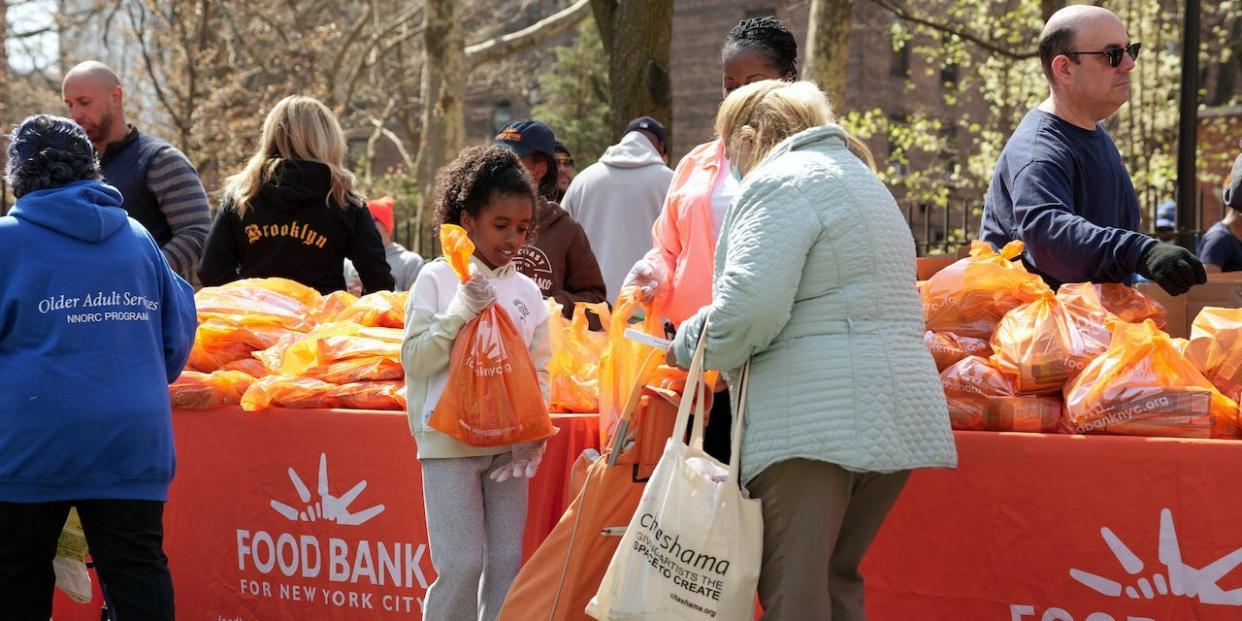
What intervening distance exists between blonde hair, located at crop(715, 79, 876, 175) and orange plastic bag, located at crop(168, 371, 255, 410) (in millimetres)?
2494

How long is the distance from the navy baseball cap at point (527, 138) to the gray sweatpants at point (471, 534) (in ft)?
6.36

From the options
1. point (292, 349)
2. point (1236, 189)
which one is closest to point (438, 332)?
point (292, 349)

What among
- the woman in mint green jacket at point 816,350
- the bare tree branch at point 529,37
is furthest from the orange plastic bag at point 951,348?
the bare tree branch at point 529,37

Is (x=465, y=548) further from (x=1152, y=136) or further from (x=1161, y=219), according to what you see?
(x=1152, y=136)

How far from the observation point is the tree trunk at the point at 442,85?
16656mm

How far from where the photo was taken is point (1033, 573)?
4.06 metres

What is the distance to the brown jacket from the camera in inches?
219

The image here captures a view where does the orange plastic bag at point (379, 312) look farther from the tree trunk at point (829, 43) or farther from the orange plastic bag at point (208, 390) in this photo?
the tree trunk at point (829, 43)

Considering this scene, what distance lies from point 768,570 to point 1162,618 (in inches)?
51.7

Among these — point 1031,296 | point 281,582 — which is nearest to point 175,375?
Answer: point 281,582

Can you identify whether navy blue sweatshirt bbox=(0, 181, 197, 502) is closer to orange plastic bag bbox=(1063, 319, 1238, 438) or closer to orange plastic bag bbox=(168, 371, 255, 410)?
orange plastic bag bbox=(168, 371, 255, 410)

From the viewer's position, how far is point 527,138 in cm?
573

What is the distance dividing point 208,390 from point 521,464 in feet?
5.65

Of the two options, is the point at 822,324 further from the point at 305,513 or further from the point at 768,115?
the point at 305,513
